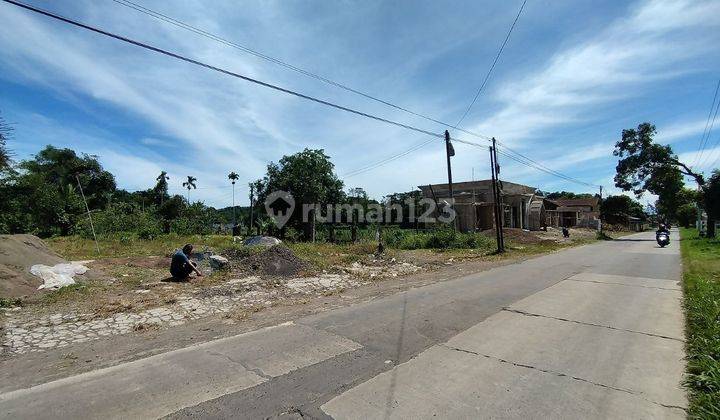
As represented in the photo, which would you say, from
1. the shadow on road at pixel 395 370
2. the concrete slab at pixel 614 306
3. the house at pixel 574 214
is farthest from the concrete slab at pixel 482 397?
the house at pixel 574 214

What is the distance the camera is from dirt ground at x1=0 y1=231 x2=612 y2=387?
17.1 feet

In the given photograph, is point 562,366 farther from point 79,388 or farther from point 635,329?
point 79,388

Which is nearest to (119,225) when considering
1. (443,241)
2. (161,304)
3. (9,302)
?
(443,241)

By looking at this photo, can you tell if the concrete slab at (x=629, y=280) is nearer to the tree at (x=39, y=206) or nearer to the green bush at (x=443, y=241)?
the green bush at (x=443, y=241)

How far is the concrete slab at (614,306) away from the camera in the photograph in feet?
20.8

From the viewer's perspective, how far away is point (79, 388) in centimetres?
394

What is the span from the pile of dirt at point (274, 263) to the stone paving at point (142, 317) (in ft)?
3.87

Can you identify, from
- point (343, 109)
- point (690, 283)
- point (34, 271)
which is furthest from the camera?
point (343, 109)

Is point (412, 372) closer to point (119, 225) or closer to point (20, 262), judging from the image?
point (20, 262)

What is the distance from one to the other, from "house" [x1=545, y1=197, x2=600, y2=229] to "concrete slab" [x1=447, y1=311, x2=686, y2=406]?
164 ft

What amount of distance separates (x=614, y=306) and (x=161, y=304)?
31.5ft

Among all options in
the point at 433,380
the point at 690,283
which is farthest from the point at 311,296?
the point at 690,283

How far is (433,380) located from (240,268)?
29.8 ft

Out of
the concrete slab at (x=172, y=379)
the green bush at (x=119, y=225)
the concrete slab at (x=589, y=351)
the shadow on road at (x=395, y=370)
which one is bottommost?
the concrete slab at (x=589, y=351)
